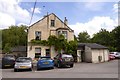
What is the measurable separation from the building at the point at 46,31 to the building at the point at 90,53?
309cm

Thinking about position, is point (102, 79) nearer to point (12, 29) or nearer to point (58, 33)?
point (58, 33)

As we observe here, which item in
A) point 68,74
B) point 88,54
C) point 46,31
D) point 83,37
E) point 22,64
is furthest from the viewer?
point 83,37

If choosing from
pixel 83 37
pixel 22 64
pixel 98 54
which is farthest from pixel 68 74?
pixel 83 37

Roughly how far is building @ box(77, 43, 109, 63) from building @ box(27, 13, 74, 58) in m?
3.09

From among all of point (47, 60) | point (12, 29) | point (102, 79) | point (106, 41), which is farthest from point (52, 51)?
point (12, 29)

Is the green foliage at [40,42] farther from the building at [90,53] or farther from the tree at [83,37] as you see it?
the tree at [83,37]

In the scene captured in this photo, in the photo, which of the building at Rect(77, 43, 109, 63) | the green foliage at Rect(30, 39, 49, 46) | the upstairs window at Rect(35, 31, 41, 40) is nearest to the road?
the building at Rect(77, 43, 109, 63)

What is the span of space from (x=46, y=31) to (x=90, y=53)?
8.20 m

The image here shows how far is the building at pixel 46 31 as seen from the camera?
111 ft

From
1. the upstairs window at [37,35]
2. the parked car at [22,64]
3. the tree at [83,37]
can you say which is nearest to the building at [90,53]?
the upstairs window at [37,35]

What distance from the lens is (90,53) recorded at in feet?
107

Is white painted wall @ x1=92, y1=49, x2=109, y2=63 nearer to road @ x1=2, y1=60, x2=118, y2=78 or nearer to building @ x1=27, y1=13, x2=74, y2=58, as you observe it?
building @ x1=27, y1=13, x2=74, y2=58

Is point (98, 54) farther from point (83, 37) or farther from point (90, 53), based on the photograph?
point (83, 37)

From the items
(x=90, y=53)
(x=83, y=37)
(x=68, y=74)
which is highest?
(x=83, y=37)
